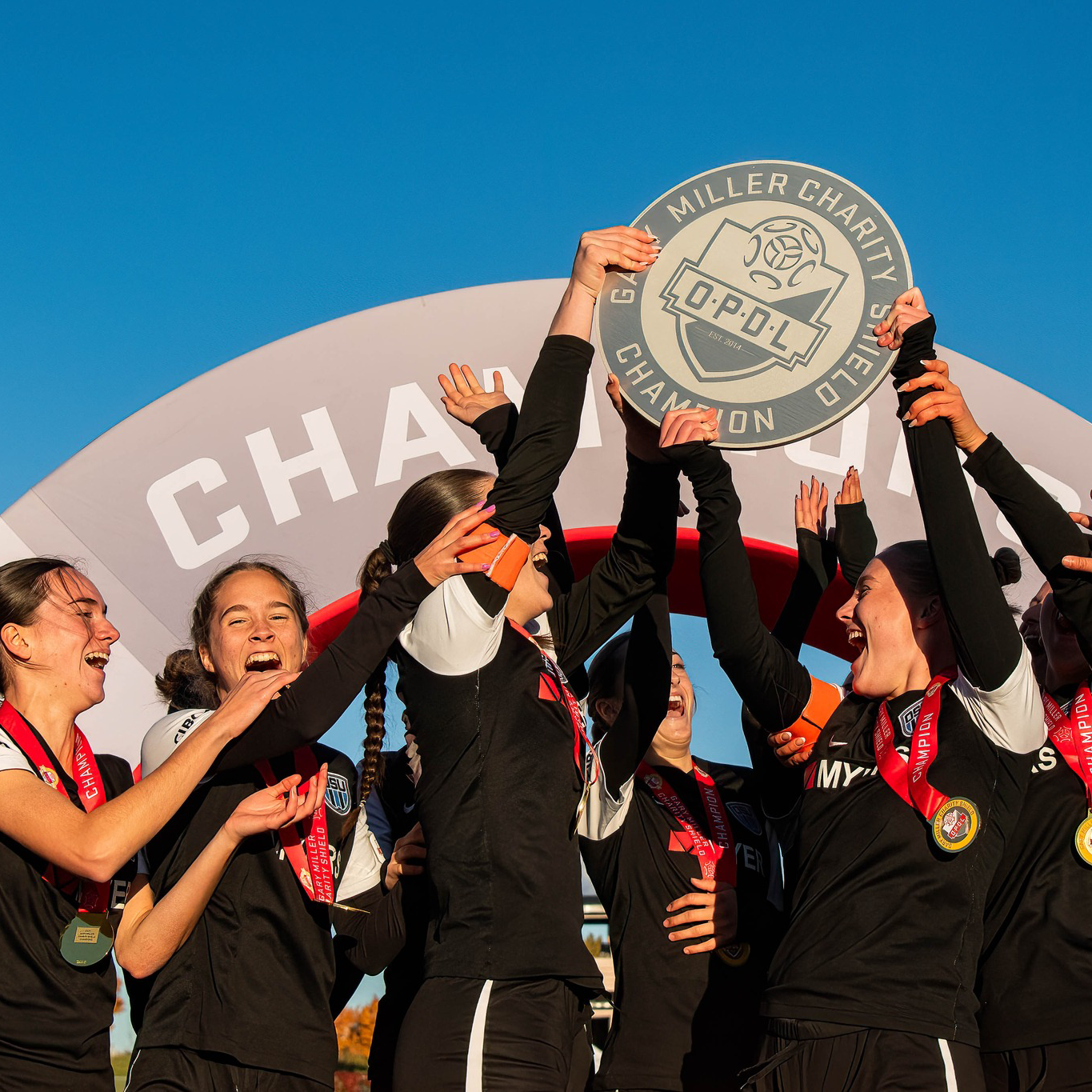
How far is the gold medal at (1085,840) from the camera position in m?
2.68

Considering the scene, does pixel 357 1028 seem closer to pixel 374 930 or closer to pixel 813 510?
pixel 374 930

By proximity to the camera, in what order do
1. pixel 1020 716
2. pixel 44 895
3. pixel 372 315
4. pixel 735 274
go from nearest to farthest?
1. pixel 1020 716
2. pixel 44 895
3. pixel 735 274
4. pixel 372 315

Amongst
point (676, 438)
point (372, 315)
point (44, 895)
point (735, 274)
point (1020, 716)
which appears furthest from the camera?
point (372, 315)

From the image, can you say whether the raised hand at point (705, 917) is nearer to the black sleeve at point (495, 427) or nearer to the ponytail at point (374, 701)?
the ponytail at point (374, 701)

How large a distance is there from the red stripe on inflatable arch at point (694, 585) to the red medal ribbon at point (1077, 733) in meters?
2.66

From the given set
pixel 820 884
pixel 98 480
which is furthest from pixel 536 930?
pixel 98 480

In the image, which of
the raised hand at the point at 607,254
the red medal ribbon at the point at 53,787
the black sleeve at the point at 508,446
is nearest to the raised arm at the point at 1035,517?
the raised hand at the point at 607,254

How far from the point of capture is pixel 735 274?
3.12 m

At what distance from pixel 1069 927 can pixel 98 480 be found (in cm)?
470

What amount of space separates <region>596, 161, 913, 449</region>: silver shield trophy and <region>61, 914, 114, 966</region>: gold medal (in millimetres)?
1805

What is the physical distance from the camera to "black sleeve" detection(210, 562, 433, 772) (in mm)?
2715

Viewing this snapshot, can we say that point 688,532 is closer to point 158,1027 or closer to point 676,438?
point 676,438

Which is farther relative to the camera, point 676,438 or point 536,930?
point 676,438

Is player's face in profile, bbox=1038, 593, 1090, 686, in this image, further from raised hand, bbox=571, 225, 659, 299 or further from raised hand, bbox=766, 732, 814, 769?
raised hand, bbox=571, 225, 659, 299
